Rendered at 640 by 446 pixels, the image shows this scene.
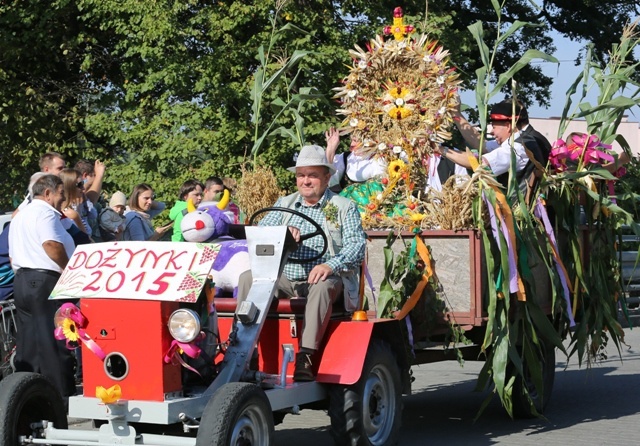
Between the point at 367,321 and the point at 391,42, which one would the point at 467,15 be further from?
the point at 367,321

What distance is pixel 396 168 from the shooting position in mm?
8516

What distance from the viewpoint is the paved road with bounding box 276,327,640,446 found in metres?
8.12

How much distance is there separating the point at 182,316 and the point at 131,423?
0.75 metres

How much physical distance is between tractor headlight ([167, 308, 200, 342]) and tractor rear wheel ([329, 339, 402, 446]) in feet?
4.48

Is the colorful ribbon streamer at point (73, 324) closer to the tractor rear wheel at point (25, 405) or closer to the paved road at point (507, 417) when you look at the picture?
the tractor rear wheel at point (25, 405)

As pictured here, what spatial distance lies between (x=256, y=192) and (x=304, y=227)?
1.85 meters

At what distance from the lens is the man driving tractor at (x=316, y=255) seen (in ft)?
22.5

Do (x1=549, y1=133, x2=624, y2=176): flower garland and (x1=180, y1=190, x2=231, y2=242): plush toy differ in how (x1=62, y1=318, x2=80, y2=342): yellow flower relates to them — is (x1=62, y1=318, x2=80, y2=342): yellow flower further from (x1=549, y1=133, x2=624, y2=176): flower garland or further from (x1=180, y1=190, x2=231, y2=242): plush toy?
(x1=549, y1=133, x2=624, y2=176): flower garland

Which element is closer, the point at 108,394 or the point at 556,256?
the point at 108,394

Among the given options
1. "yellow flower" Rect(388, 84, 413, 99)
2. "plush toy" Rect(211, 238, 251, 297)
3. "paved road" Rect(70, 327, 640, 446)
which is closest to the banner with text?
"plush toy" Rect(211, 238, 251, 297)

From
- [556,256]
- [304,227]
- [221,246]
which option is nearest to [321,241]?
[304,227]

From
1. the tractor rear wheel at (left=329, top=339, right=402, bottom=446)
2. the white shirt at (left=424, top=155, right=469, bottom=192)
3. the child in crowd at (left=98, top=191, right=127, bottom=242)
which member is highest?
the white shirt at (left=424, top=155, right=469, bottom=192)

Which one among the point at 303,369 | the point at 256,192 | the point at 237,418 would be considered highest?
the point at 256,192

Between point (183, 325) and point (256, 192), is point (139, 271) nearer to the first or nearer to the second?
point (183, 325)
